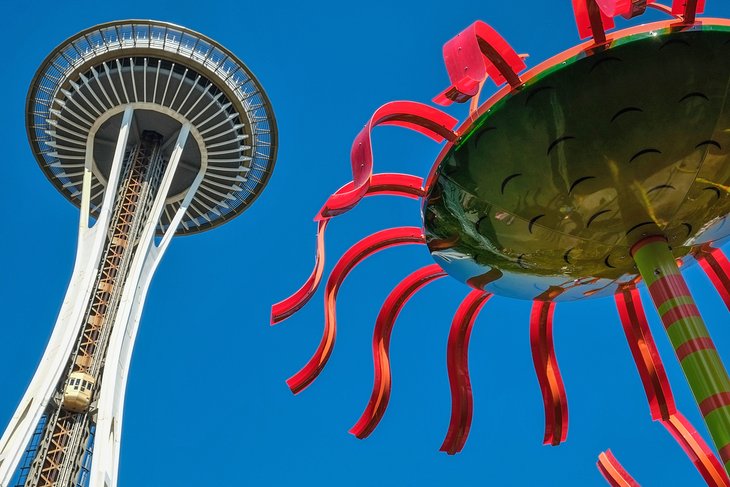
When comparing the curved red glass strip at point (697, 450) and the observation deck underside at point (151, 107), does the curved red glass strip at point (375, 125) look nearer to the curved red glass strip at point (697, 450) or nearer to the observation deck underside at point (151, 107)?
the curved red glass strip at point (697, 450)

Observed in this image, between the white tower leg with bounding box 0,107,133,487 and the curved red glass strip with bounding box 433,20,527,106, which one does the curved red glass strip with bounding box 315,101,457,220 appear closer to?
the curved red glass strip with bounding box 433,20,527,106

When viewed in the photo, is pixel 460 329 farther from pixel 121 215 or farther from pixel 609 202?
pixel 121 215

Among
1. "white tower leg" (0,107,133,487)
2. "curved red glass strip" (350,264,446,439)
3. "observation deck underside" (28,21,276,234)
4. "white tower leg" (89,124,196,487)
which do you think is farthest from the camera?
"observation deck underside" (28,21,276,234)

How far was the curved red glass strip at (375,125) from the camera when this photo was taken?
494cm

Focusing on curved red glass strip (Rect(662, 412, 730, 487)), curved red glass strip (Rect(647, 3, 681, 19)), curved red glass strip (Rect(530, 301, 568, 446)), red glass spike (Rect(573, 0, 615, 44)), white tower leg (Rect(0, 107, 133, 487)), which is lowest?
curved red glass strip (Rect(662, 412, 730, 487))

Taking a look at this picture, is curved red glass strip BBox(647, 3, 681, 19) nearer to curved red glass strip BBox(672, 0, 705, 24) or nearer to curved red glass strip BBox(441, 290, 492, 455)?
curved red glass strip BBox(672, 0, 705, 24)

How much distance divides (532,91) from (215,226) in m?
31.8

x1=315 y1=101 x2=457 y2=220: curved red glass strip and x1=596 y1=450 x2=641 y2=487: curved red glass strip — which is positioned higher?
x1=315 y1=101 x2=457 y2=220: curved red glass strip

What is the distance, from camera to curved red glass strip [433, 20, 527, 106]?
4719mm

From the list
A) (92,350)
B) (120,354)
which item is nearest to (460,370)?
(120,354)

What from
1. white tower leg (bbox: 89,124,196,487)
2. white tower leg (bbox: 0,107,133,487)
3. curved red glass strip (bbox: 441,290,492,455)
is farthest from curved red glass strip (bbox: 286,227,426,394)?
white tower leg (bbox: 89,124,196,487)

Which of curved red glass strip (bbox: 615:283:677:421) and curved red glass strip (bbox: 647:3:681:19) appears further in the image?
curved red glass strip (bbox: 615:283:677:421)

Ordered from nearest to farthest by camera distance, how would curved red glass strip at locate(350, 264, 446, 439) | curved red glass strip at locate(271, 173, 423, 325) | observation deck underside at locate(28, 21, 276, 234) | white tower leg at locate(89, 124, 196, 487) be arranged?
1. curved red glass strip at locate(271, 173, 423, 325)
2. curved red glass strip at locate(350, 264, 446, 439)
3. white tower leg at locate(89, 124, 196, 487)
4. observation deck underside at locate(28, 21, 276, 234)

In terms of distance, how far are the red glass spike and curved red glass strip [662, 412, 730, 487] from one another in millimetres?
3908
